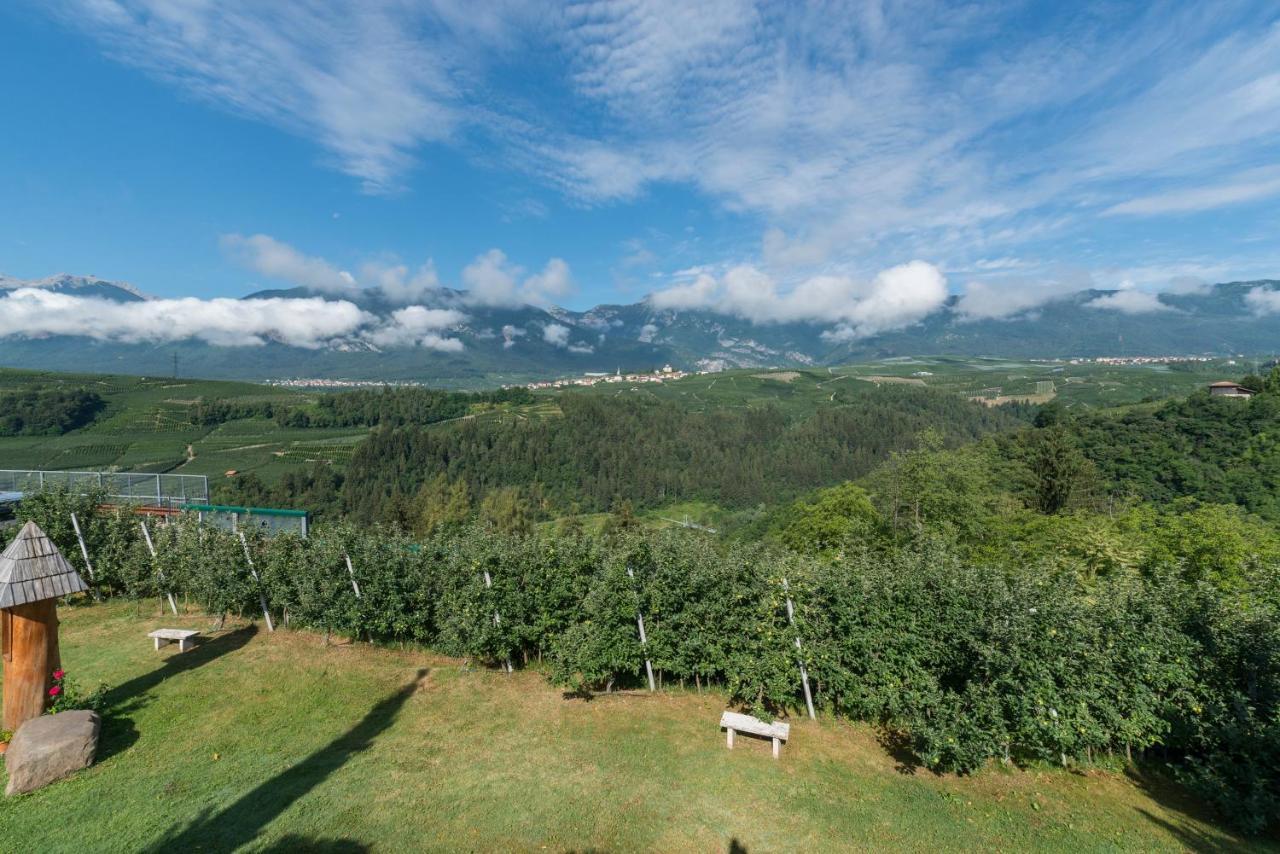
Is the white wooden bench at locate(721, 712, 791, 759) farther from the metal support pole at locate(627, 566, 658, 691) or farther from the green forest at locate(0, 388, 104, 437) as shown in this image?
the green forest at locate(0, 388, 104, 437)

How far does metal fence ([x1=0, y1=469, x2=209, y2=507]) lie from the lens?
17.6 m

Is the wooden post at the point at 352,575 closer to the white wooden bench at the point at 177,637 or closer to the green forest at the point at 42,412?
the white wooden bench at the point at 177,637

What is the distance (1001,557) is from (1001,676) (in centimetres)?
1800

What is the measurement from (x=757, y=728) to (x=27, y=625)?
12.9 meters

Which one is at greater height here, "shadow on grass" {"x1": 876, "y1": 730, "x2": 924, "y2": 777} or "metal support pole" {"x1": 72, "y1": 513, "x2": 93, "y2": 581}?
"metal support pole" {"x1": 72, "y1": 513, "x2": 93, "y2": 581}

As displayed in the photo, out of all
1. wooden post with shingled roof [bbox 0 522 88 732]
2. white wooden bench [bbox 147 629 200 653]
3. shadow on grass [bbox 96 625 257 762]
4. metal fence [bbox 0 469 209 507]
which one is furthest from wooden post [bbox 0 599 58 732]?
metal fence [bbox 0 469 209 507]

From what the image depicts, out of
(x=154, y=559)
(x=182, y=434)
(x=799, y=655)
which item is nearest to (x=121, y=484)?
(x=154, y=559)

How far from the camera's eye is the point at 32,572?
912cm

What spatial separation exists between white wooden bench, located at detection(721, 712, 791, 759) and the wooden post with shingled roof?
1182 centimetres

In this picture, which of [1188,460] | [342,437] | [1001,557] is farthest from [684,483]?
[1001,557]

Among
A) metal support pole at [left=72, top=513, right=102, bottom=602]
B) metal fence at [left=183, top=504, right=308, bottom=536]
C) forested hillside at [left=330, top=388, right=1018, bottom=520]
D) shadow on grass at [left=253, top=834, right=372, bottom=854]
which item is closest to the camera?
shadow on grass at [left=253, top=834, right=372, bottom=854]

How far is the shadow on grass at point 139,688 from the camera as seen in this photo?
915 centimetres

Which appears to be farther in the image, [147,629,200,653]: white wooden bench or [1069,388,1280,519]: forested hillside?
[1069,388,1280,519]: forested hillside

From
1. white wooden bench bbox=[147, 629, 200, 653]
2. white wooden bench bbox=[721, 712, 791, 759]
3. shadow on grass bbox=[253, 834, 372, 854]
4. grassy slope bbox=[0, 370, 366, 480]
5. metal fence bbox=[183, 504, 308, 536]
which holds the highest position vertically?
grassy slope bbox=[0, 370, 366, 480]
